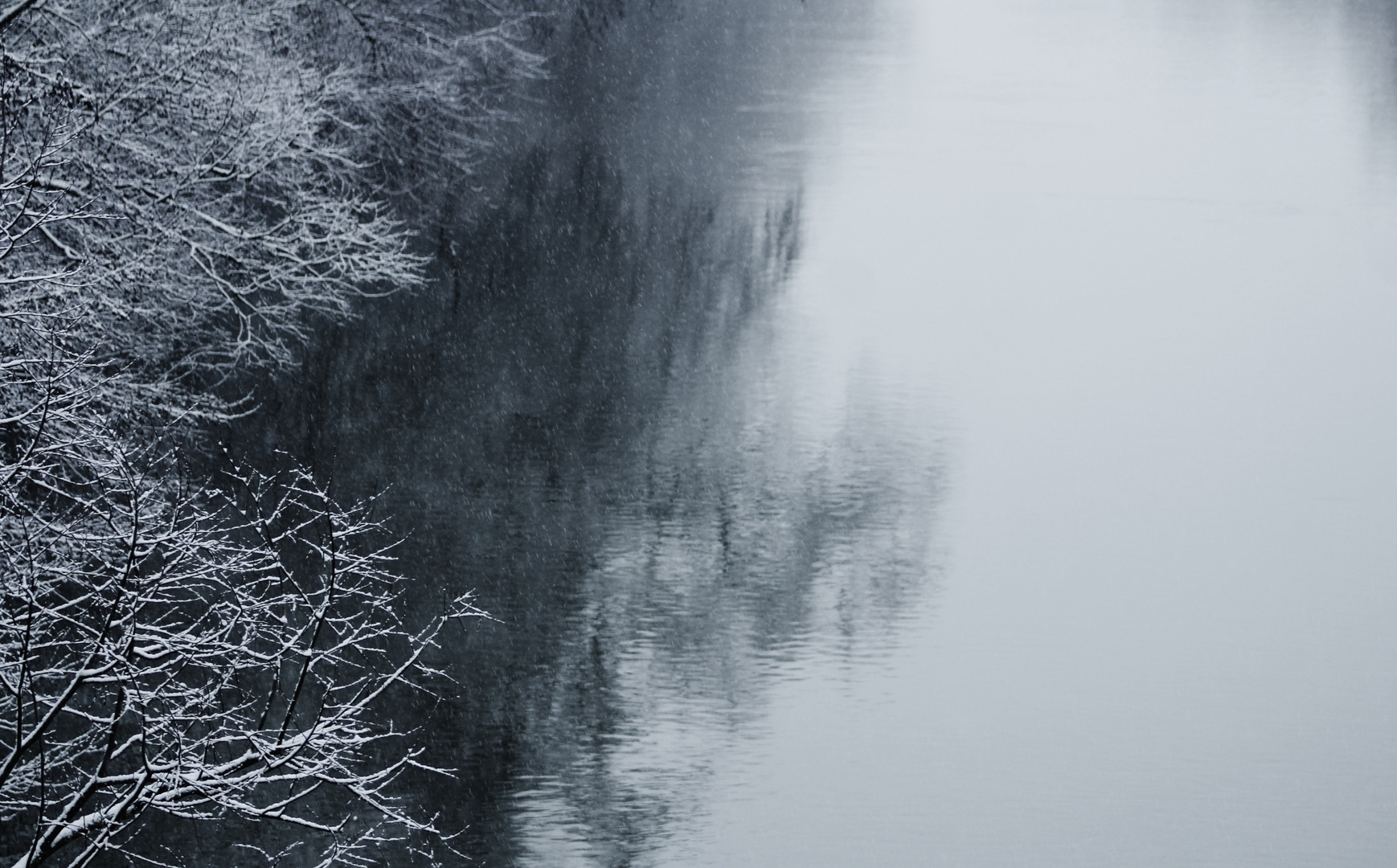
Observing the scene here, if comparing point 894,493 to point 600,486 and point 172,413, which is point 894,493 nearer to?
point 600,486

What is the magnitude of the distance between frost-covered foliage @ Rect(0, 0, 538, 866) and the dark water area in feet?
2.25

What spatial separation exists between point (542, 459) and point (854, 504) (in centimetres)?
290

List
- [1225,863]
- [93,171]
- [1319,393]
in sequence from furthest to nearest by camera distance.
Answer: [1319,393] < [93,171] < [1225,863]

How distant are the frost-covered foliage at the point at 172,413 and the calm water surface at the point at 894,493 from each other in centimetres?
106

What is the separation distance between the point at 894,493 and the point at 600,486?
8.92 feet

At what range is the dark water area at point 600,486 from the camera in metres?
11.4

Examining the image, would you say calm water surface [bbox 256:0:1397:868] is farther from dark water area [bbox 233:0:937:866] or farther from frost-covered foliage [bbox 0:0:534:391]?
frost-covered foliage [bbox 0:0:534:391]

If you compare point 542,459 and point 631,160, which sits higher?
point 631,160

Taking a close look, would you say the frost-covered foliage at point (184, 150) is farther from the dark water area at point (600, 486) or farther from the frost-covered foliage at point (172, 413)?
the dark water area at point (600, 486)

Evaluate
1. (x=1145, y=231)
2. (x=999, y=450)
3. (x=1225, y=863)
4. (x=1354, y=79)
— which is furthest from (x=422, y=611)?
(x=1354, y=79)

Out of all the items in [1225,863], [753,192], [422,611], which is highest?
[753,192]

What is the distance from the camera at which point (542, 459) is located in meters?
16.4

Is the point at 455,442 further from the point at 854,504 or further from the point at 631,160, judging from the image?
the point at 631,160

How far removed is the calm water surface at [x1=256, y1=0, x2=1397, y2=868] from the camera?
37.4 feet
